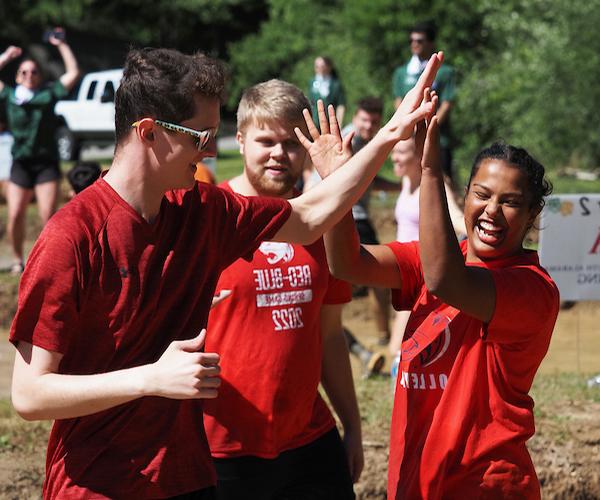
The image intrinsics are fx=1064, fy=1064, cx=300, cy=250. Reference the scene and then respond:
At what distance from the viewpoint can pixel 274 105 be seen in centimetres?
408

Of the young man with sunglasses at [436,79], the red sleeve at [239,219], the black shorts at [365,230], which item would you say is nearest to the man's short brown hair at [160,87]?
the red sleeve at [239,219]

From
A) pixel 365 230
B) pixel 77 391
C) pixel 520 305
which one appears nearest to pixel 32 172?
pixel 365 230

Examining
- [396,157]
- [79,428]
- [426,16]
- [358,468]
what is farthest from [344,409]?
[426,16]

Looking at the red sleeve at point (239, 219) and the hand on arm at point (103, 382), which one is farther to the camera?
the red sleeve at point (239, 219)

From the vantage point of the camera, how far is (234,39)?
131 ft

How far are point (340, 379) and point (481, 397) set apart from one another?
1226mm

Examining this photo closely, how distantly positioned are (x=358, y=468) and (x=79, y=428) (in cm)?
187

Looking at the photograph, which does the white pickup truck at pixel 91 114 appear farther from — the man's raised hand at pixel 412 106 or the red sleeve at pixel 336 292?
the man's raised hand at pixel 412 106

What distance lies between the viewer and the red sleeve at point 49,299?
267 cm

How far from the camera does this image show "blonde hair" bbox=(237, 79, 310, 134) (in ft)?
13.3

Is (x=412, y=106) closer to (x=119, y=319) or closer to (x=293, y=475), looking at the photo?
(x=119, y=319)

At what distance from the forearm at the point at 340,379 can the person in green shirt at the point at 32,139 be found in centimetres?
748

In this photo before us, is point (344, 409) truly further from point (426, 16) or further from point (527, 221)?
point (426, 16)

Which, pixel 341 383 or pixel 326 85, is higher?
pixel 326 85
